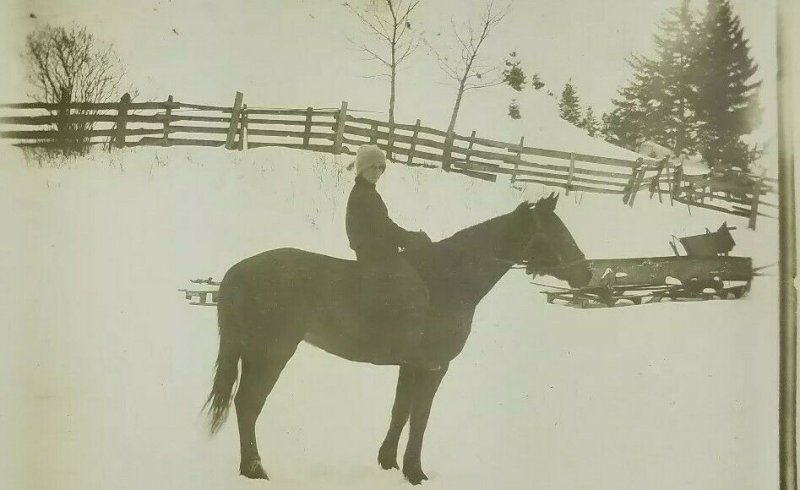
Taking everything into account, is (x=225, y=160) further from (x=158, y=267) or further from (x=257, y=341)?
(x=257, y=341)

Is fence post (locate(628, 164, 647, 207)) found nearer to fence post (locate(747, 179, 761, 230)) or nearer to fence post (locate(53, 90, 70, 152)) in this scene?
fence post (locate(747, 179, 761, 230))

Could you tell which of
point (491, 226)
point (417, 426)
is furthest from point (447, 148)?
point (417, 426)

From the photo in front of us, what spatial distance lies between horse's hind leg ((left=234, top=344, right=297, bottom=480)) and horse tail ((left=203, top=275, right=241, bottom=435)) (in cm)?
3

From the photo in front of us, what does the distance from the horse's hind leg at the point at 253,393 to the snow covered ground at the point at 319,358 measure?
38 millimetres

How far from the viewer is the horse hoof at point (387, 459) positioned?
5.82ft

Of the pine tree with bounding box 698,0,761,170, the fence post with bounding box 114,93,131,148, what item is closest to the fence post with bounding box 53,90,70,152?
the fence post with bounding box 114,93,131,148

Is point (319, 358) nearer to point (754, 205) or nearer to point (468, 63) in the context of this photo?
point (468, 63)

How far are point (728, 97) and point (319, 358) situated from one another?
5.11 feet

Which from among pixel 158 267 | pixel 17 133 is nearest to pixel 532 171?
pixel 158 267

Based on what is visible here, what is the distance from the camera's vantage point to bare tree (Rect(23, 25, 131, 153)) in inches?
69.8

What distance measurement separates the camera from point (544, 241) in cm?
182

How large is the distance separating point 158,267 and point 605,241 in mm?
1372

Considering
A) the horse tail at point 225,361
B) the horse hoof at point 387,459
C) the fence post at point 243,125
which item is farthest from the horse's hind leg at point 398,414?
the fence post at point 243,125

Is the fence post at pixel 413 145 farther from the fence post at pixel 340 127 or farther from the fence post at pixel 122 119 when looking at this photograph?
the fence post at pixel 122 119
